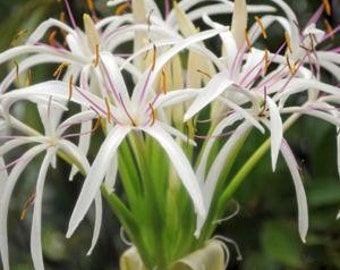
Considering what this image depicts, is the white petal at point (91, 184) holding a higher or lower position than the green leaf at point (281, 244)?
higher

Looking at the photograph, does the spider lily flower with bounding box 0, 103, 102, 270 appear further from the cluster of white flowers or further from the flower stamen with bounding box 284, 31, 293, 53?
the flower stamen with bounding box 284, 31, 293, 53

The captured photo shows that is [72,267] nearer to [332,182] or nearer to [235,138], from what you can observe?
[332,182]

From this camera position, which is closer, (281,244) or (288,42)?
(288,42)

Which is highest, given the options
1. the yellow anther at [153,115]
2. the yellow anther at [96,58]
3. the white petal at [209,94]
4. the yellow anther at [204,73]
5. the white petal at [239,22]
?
the yellow anther at [96,58]

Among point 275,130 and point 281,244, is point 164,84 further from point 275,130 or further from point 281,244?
point 281,244

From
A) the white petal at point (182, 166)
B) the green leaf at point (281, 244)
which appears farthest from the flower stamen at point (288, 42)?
the green leaf at point (281, 244)

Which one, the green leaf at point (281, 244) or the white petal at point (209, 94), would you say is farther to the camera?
the green leaf at point (281, 244)

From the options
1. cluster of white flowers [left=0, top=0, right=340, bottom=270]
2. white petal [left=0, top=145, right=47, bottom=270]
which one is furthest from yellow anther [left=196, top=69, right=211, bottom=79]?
white petal [left=0, top=145, right=47, bottom=270]

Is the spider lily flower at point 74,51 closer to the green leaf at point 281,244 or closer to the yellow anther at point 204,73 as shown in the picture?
the yellow anther at point 204,73

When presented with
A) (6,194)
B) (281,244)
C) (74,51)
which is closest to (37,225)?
(6,194)
